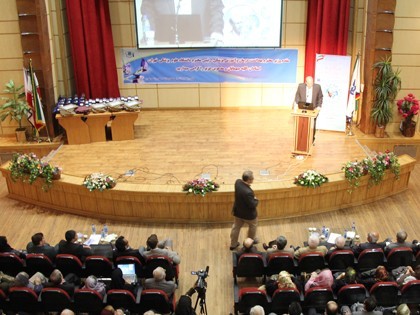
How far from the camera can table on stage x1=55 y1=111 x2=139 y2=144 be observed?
1022cm

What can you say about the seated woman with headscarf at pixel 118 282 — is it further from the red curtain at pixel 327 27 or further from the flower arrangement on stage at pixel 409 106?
the red curtain at pixel 327 27

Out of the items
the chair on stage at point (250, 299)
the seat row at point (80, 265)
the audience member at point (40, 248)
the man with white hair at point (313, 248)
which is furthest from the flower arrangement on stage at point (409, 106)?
the audience member at point (40, 248)

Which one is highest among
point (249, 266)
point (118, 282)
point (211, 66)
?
point (211, 66)

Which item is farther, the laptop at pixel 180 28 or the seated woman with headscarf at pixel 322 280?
the laptop at pixel 180 28

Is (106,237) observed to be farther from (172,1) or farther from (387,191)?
(172,1)

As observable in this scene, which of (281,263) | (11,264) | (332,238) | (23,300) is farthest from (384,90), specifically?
(23,300)

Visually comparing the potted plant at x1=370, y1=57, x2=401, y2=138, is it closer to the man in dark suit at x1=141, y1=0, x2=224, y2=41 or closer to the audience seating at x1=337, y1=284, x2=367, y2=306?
the man in dark suit at x1=141, y1=0, x2=224, y2=41

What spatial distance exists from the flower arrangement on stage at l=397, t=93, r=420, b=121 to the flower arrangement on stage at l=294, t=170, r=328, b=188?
3.16 metres

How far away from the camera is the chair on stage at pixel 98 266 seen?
20.4ft

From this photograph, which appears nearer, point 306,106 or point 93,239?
point 93,239

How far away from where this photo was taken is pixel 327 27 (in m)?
11.3

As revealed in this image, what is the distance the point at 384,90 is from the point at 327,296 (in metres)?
5.63

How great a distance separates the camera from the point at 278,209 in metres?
8.34

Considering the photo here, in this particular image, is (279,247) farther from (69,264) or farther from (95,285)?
(69,264)
